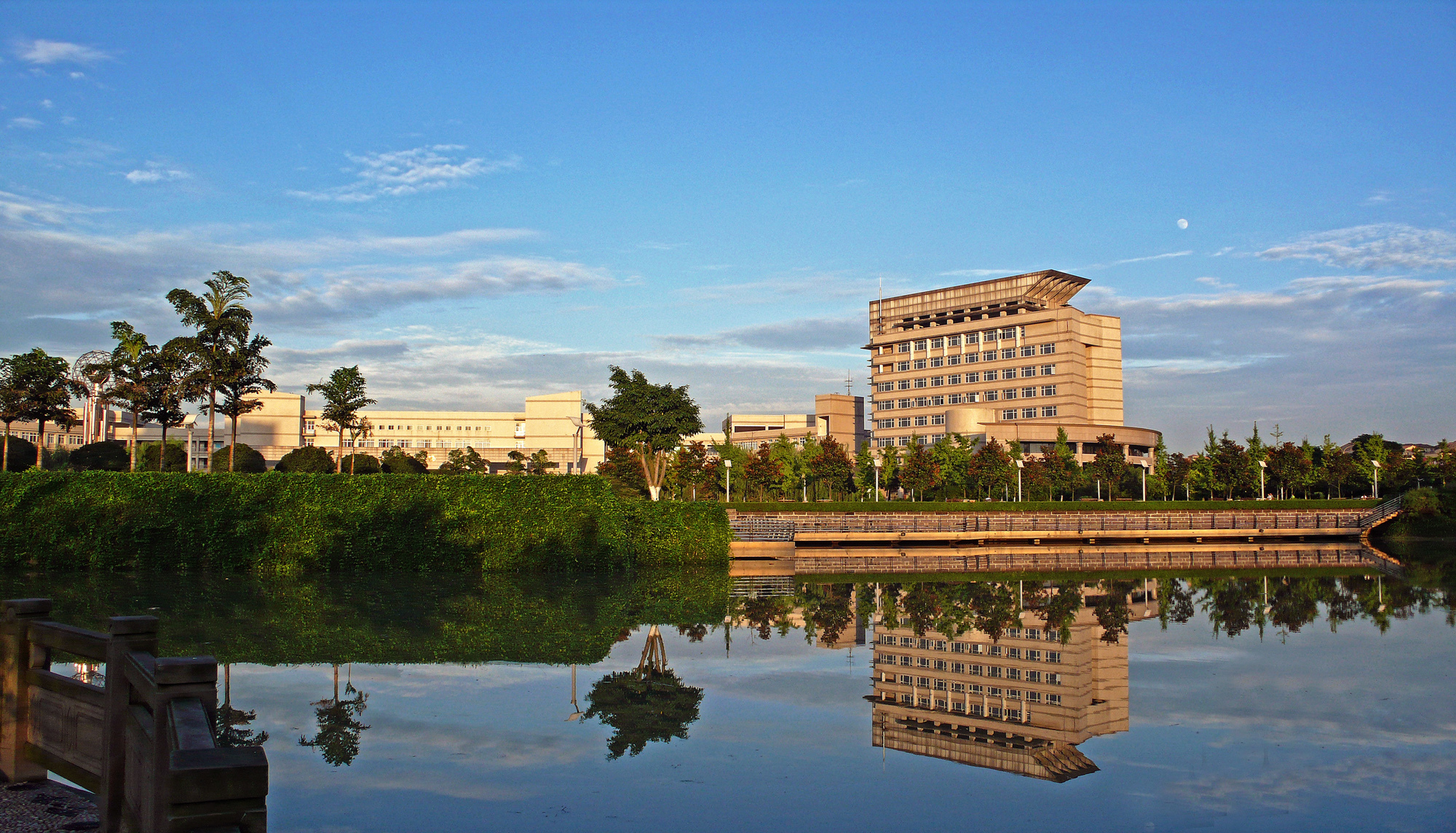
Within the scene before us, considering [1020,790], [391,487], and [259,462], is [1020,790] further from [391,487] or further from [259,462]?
[259,462]

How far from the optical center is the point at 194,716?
4.34m

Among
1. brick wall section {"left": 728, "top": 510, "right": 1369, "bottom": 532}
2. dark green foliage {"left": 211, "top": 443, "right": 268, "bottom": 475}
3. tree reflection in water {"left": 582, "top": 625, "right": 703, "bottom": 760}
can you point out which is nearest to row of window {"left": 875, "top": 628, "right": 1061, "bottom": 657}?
tree reflection in water {"left": 582, "top": 625, "right": 703, "bottom": 760}

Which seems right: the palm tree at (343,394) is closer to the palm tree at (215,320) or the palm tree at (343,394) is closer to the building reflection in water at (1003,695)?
the palm tree at (215,320)

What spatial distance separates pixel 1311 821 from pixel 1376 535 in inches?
1984

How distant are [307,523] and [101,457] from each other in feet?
119

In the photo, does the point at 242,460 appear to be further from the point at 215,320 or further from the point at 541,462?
the point at 541,462

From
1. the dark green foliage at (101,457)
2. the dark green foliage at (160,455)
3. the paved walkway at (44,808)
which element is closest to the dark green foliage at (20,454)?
the dark green foliage at (101,457)

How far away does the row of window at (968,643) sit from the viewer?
1516 cm

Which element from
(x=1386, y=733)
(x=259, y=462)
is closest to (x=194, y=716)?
(x=1386, y=733)

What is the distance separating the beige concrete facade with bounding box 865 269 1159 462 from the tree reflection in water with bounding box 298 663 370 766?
93856 mm

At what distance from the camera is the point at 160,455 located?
65750 mm

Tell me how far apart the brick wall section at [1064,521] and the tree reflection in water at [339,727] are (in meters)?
28.0

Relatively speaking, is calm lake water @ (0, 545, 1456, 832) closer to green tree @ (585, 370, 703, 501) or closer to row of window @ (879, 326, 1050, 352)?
green tree @ (585, 370, 703, 501)

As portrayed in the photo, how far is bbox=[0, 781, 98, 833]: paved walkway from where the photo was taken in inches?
232
